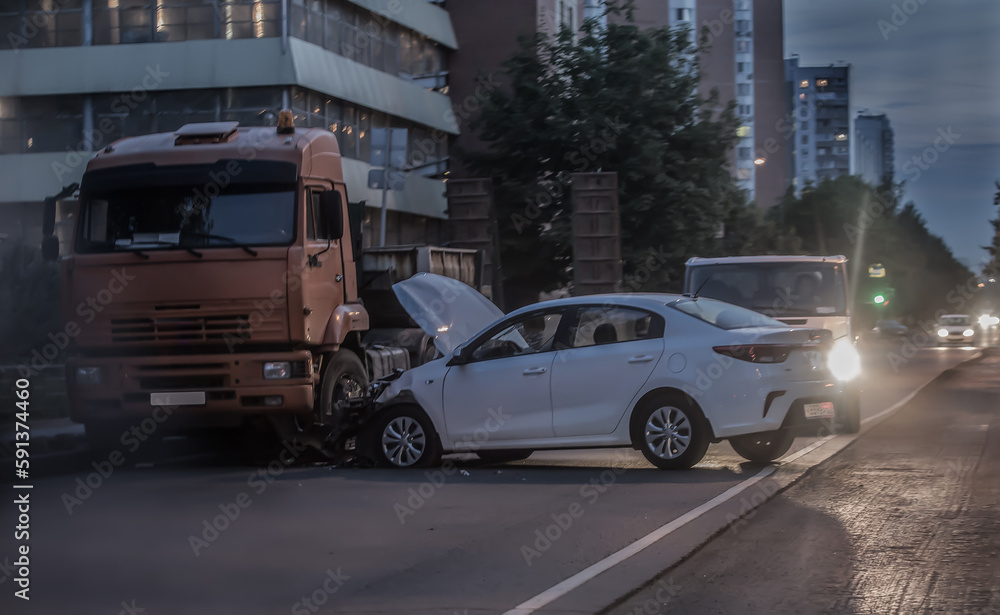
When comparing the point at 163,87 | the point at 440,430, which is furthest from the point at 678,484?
the point at 163,87

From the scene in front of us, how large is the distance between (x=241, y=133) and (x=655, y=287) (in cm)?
2246

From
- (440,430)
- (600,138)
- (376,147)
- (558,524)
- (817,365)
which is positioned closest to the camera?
(558,524)

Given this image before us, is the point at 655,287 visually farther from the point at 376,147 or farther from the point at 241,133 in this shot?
the point at 241,133

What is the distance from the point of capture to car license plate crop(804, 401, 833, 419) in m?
10.3

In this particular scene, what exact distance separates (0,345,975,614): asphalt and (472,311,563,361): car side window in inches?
42.7

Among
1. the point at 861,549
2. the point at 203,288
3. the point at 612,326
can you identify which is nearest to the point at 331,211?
the point at 203,288

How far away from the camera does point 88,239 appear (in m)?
11.6

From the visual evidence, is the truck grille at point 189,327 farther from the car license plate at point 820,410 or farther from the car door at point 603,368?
the car license plate at point 820,410

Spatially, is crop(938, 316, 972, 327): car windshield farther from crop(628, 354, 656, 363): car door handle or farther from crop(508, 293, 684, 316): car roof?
crop(628, 354, 656, 363): car door handle

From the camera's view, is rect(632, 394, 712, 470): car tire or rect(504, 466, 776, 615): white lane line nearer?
rect(504, 466, 776, 615): white lane line

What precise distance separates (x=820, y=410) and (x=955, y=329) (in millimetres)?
57728

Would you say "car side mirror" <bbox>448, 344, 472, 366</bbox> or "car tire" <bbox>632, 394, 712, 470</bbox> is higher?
"car side mirror" <bbox>448, 344, 472, 366</bbox>

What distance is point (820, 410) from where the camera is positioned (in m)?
10.4

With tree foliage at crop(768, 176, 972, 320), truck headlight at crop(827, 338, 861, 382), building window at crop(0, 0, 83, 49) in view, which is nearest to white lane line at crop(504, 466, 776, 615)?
truck headlight at crop(827, 338, 861, 382)
